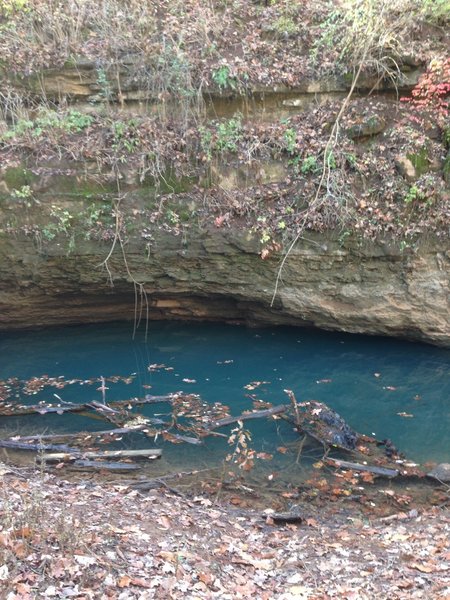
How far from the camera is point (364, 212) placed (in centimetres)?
873

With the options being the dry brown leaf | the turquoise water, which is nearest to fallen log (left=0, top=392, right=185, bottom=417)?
the turquoise water

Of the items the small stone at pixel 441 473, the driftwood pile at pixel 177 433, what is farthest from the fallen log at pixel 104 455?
the small stone at pixel 441 473

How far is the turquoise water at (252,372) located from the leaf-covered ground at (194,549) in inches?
54.8

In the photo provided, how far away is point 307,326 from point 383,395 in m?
2.20

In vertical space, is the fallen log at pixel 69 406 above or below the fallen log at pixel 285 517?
below

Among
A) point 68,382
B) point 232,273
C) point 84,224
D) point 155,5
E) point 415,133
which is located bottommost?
point 68,382

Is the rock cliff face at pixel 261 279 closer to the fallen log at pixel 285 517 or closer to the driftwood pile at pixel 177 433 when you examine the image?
the driftwood pile at pixel 177 433

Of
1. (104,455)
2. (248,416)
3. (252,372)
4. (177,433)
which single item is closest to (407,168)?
(252,372)

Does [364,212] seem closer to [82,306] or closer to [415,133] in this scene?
[415,133]

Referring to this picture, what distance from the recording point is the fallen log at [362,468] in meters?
6.33

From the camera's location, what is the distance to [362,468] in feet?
21.0

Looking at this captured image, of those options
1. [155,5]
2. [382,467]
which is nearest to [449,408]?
[382,467]

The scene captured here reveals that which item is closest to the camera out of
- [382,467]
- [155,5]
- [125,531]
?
[125,531]

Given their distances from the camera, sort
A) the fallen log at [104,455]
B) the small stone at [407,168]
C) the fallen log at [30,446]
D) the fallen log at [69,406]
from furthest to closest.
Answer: the small stone at [407,168] < the fallen log at [69,406] < the fallen log at [30,446] < the fallen log at [104,455]
